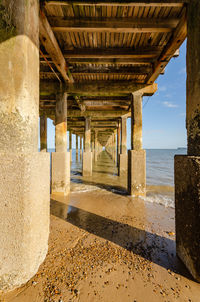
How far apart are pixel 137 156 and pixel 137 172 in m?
0.64

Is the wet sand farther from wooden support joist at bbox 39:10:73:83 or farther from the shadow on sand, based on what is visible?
wooden support joist at bbox 39:10:73:83

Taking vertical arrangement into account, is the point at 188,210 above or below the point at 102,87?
below

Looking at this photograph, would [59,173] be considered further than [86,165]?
No

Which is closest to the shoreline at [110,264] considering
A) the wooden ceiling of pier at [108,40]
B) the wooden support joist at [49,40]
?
the wooden ceiling of pier at [108,40]

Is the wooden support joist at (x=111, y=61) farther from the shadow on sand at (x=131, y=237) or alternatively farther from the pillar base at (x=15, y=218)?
the shadow on sand at (x=131, y=237)

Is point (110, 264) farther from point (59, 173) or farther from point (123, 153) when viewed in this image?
point (123, 153)

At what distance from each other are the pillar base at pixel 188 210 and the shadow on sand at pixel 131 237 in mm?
200

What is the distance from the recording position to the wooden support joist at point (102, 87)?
5.64m

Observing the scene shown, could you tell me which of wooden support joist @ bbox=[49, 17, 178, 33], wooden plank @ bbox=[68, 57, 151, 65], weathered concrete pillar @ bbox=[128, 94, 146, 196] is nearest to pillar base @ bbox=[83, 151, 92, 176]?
weathered concrete pillar @ bbox=[128, 94, 146, 196]

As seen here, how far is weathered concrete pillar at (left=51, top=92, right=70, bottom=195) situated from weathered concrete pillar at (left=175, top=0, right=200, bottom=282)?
4.30 meters

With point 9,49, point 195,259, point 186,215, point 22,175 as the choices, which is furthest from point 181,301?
point 9,49

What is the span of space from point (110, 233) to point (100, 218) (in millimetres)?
721

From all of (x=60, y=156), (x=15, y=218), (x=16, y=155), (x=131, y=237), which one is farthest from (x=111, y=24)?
(x=131, y=237)

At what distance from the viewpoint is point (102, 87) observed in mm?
5711
